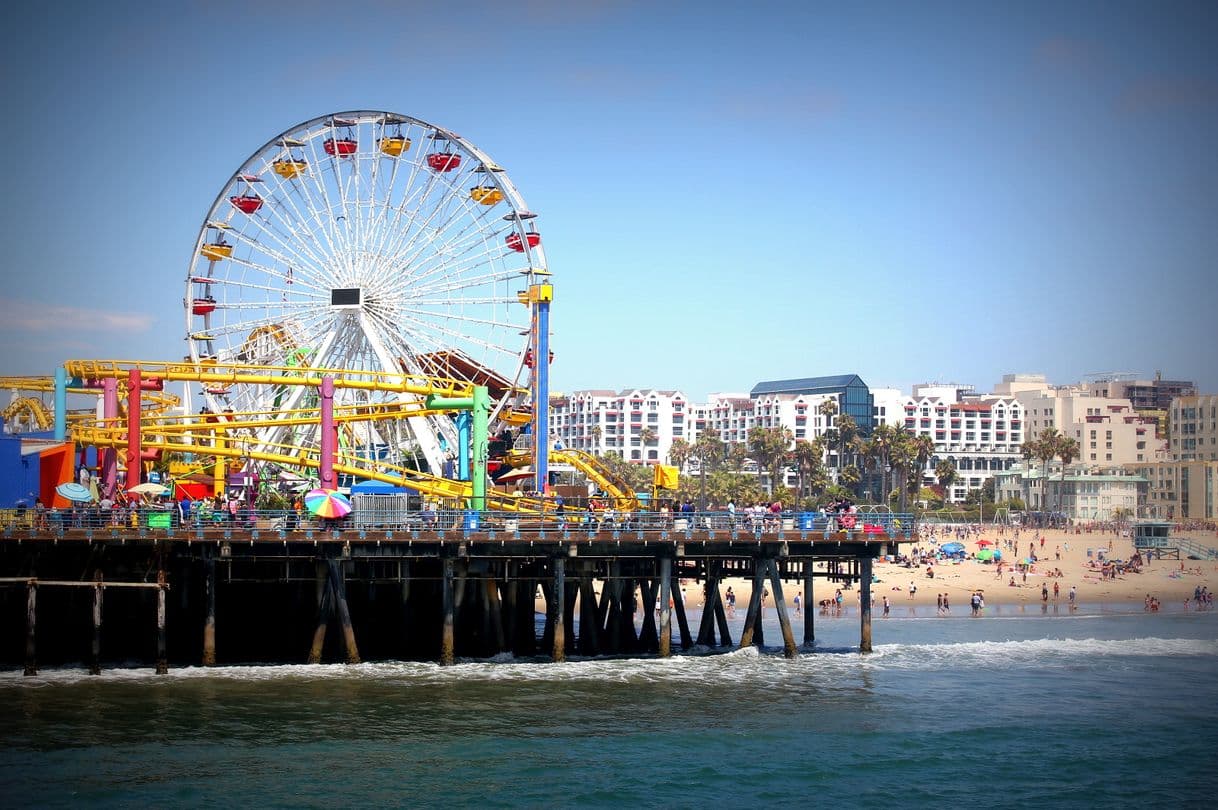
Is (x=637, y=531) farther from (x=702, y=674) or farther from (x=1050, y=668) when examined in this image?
(x=1050, y=668)

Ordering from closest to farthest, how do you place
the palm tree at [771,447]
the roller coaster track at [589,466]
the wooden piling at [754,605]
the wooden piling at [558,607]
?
the wooden piling at [558,607] < the wooden piling at [754,605] < the roller coaster track at [589,466] < the palm tree at [771,447]

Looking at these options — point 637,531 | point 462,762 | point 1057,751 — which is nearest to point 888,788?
point 1057,751

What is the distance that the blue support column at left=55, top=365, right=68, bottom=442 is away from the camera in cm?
5562

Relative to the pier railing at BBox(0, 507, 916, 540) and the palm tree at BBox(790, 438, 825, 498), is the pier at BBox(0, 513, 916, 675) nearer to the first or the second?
the pier railing at BBox(0, 507, 916, 540)

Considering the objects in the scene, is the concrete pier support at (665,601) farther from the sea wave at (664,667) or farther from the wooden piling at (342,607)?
the wooden piling at (342,607)

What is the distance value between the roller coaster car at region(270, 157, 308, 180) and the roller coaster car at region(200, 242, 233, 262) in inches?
179

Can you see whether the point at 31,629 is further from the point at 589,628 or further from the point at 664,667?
the point at 664,667

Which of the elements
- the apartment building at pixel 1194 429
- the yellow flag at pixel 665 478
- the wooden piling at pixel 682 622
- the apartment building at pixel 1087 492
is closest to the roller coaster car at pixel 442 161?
the yellow flag at pixel 665 478

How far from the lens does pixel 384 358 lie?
6656 centimetres

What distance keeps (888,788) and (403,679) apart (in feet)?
55.7

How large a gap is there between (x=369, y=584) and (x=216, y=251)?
23.2 m

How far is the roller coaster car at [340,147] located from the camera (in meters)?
68.6

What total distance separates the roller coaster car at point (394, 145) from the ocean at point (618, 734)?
30.7 metres

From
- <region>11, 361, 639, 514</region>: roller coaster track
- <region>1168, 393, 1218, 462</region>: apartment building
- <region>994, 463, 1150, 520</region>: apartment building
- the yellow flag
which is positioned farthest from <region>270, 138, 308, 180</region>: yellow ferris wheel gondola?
<region>1168, 393, 1218, 462</region>: apartment building
